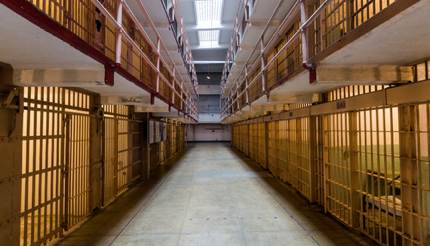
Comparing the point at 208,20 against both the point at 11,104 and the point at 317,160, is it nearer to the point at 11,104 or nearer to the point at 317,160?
the point at 317,160

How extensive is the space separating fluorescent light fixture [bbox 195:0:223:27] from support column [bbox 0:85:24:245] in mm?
7532

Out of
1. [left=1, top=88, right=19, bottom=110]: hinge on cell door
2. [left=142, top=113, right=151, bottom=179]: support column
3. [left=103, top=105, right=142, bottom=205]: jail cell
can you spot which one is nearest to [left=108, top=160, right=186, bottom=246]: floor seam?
[left=142, top=113, right=151, bottom=179]: support column

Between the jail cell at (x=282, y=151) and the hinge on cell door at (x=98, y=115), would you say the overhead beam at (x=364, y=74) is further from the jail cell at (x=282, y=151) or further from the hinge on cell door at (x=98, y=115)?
the jail cell at (x=282, y=151)

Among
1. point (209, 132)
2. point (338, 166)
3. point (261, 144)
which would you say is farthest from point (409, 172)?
point (209, 132)

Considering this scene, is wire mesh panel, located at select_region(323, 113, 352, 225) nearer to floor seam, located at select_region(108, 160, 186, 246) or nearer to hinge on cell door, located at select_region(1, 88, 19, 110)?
floor seam, located at select_region(108, 160, 186, 246)

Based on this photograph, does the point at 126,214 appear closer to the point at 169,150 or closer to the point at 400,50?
the point at 400,50

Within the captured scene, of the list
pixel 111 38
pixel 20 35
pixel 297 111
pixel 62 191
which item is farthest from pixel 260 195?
pixel 20 35

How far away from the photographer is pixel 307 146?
700 centimetres

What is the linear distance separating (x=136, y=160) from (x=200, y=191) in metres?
3.10

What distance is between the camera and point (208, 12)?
11.0 m

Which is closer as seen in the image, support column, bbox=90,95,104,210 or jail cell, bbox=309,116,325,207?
support column, bbox=90,95,104,210

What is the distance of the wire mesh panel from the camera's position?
5.08 metres

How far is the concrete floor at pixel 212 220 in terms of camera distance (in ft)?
14.7

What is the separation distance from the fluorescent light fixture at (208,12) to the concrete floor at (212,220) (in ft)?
19.9
